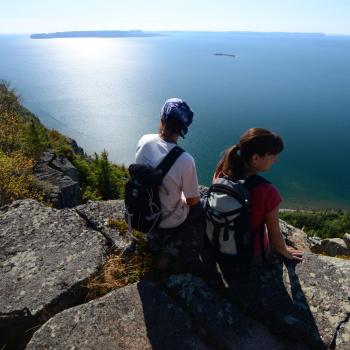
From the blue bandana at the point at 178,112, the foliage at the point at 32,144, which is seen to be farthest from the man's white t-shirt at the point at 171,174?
the foliage at the point at 32,144

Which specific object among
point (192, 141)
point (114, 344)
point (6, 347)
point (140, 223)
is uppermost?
point (140, 223)

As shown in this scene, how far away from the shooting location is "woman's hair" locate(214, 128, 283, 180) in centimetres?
424

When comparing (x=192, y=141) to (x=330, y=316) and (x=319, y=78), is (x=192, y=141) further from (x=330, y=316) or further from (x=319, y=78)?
(x=319, y=78)

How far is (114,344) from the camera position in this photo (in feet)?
12.5

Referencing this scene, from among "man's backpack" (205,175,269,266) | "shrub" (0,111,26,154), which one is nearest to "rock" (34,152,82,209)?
"shrub" (0,111,26,154)

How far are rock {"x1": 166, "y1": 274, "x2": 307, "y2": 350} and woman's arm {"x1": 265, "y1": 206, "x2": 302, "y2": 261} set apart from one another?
1006 millimetres

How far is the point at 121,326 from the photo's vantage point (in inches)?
158

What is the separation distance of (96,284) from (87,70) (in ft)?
599

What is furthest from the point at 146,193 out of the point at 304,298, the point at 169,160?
the point at 304,298

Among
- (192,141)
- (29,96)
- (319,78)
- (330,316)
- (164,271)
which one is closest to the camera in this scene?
(330,316)

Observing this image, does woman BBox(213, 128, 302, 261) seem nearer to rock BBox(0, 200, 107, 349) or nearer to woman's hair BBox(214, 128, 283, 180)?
woman's hair BBox(214, 128, 283, 180)

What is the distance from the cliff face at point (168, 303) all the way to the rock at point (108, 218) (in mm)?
39

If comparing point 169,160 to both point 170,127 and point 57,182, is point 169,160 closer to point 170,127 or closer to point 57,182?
point 170,127

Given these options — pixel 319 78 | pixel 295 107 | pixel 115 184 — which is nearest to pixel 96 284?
pixel 115 184
